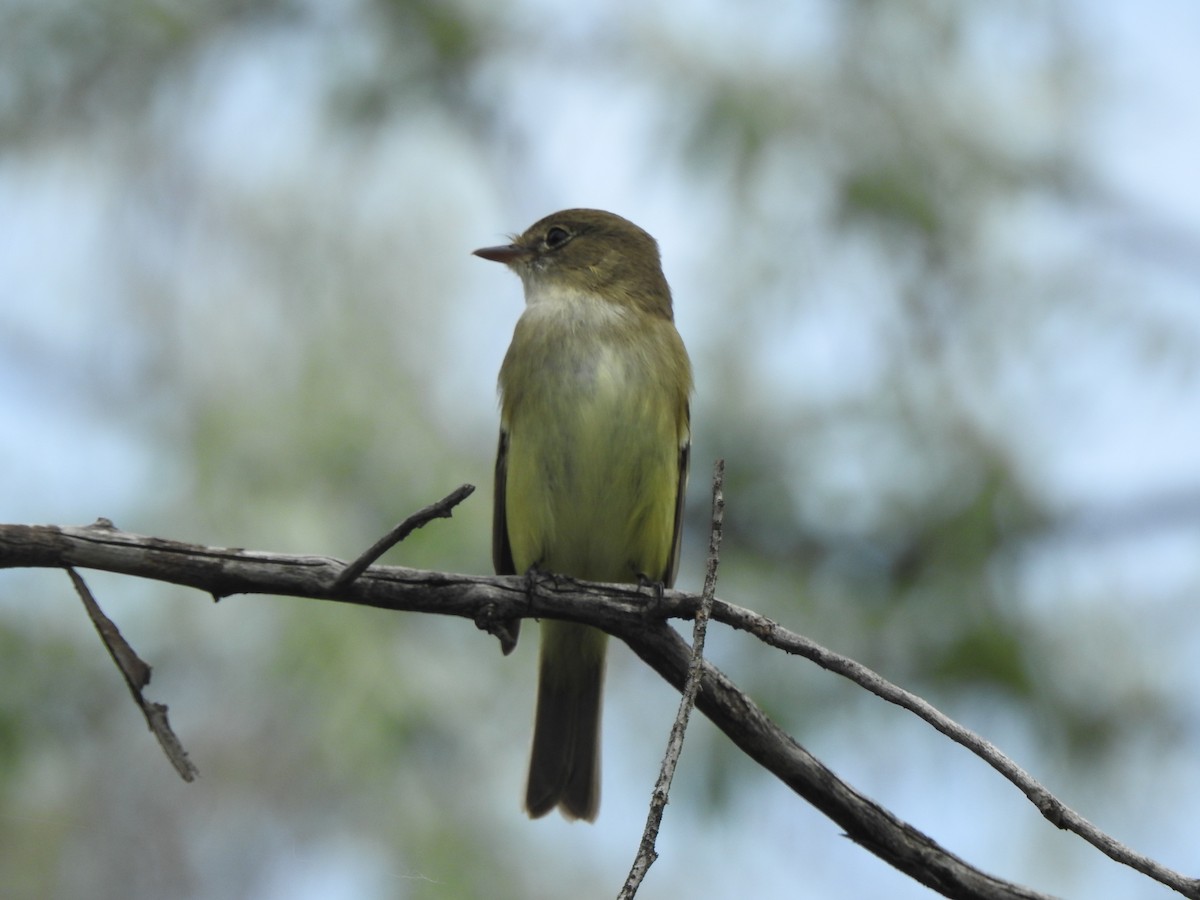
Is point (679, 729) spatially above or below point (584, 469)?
below

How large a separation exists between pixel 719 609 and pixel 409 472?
12.7 feet

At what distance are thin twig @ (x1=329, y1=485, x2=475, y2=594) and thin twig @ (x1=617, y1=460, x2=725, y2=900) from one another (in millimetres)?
400

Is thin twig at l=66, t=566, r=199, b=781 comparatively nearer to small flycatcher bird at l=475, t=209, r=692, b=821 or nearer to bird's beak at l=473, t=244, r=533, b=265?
small flycatcher bird at l=475, t=209, r=692, b=821

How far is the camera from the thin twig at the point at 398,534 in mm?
2039

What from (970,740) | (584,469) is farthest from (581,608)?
(584,469)

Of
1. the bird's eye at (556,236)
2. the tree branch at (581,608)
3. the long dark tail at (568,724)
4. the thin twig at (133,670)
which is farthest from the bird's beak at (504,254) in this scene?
the thin twig at (133,670)

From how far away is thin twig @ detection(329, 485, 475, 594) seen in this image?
80.3 inches

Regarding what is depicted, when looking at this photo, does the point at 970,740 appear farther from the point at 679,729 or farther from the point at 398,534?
the point at 398,534

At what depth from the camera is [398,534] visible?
2.04 metres

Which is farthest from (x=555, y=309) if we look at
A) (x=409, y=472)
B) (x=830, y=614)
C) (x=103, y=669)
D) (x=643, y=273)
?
(x=103, y=669)

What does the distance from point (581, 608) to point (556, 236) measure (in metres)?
2.43

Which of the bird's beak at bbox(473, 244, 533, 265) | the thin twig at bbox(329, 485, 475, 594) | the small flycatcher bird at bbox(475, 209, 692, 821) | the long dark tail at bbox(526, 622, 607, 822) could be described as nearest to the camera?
the thin twig at bbox(329, 485, 475, 594)

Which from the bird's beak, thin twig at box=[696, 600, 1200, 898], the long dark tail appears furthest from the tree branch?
the bird's beak

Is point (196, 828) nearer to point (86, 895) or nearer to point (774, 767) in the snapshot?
point (86, 895)
